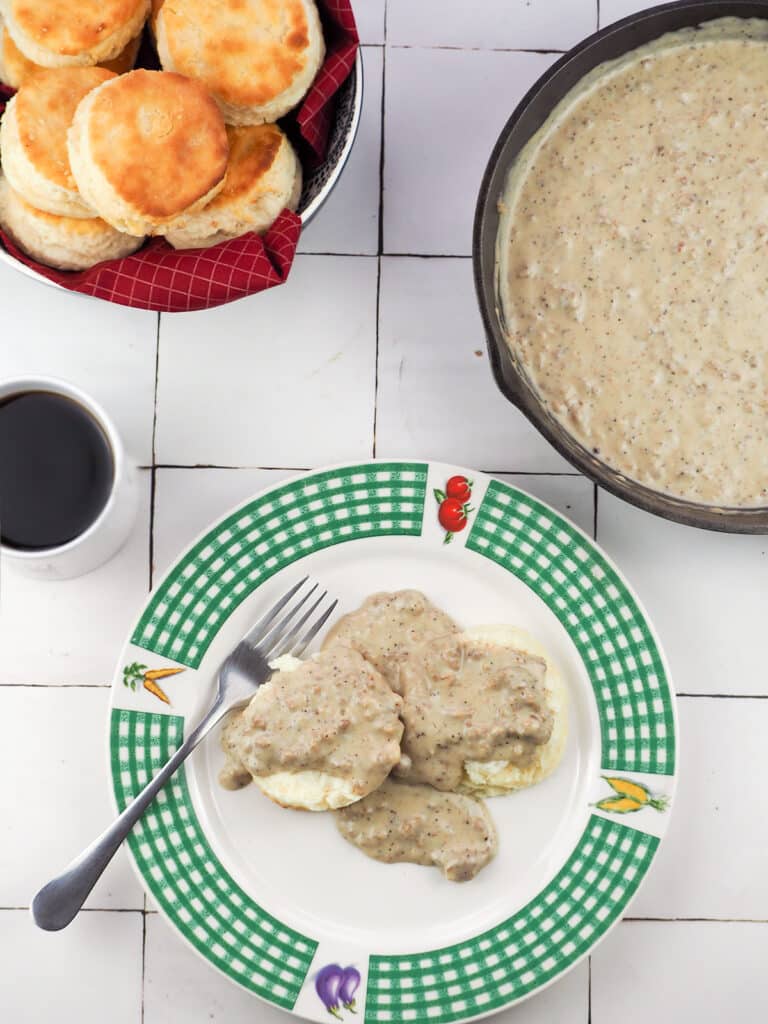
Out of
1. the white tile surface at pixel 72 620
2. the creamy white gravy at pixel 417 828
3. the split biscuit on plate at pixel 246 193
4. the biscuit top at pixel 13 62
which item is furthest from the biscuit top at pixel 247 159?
the creamy white gravy at pixel 417 828

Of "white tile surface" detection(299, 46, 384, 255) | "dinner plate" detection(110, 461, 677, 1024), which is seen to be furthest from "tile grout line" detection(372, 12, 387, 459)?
"dinner plate" detection(110, 461, 677, 1024)

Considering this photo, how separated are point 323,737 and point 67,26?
85cm

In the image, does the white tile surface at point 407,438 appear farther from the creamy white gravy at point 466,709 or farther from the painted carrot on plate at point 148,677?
the creamy white gravy at point 466,709

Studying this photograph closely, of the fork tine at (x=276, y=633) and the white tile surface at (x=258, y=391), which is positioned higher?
the white tile surface at (x=258, y=391)

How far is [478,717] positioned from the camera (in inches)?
51.3

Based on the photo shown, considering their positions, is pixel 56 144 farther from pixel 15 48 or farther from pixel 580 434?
pixel 580 434

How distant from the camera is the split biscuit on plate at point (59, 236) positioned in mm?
1155

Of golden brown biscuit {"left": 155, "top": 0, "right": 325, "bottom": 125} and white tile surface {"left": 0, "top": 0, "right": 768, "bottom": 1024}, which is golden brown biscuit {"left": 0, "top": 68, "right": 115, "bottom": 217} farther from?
white tile surface {"left": 0, "top": 0, "right": 768, "bottom": 1024}

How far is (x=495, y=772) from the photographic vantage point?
1.31 meters

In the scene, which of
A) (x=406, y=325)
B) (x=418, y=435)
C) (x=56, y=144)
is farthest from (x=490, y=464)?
(x=56, y=144)

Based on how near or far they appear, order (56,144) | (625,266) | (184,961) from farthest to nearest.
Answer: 1. (184,961)
2. (625,266)
3. (56,144)

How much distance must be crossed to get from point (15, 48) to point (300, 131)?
1.07 ft

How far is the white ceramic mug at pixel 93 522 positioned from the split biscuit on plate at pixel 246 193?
0.24 m

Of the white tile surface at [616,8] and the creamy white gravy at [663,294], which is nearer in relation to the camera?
the creamy white gravy at [663,294]
